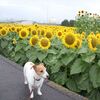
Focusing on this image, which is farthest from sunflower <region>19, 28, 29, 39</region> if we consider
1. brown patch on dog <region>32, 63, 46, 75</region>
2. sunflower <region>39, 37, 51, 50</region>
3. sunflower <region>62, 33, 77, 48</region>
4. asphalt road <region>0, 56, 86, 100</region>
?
brown patch on dog <region>32, 63, 46, 75</region>

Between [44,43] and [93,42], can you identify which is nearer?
[93,42]

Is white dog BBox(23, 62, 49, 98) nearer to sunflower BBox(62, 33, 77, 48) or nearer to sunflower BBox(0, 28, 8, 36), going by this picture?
sunflower BBox(62, 33, 77, 48)

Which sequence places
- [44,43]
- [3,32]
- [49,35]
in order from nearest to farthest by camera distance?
[44,43] < [49,35] < [3,32]

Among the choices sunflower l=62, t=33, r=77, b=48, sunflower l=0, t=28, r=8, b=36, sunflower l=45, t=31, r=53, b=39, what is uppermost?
sunflower l=62, t=33, r=77, b=48

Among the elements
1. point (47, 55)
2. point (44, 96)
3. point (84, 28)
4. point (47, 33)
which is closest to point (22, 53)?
point (47, 33)

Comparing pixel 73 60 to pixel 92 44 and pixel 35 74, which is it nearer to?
pixel 92 44

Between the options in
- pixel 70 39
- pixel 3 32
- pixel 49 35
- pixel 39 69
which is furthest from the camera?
pixel 3 32

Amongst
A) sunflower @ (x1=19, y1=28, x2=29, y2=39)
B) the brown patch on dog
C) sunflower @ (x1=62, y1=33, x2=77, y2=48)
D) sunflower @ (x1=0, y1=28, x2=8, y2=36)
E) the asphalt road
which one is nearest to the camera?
the brown patch on dog

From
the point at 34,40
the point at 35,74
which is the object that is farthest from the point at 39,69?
the point at 34,40

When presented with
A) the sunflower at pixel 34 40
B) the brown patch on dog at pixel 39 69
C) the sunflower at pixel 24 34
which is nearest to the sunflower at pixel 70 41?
the brown patch on dog at pixel 39 69

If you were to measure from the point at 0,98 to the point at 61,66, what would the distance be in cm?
141

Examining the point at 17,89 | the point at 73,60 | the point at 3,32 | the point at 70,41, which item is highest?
the point at 70,41

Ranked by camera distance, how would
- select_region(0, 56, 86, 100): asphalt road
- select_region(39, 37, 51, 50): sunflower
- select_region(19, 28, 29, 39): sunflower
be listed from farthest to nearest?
select_region(19, 28, 29, 39): sunflower → select_region(39, 37, 51, 50): sunflower → select_region(0, 56, 86, 100): asphalt road

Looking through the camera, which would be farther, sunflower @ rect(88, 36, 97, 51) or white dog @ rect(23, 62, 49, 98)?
sunflower @ rect(88, 36, 97, 51)
